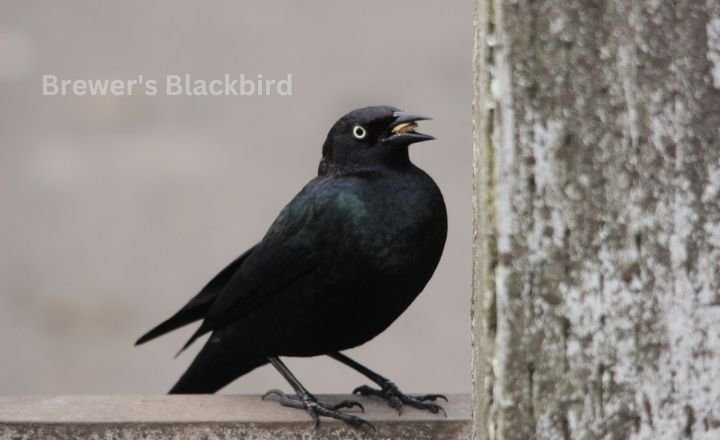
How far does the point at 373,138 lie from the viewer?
7.57 ft

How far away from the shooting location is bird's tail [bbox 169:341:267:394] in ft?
8.18

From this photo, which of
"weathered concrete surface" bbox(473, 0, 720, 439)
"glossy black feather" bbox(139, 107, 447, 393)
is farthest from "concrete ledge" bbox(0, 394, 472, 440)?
"weathered concrete surface" bbox(473, 0, 720, 439)

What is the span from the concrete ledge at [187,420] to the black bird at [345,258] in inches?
6.0

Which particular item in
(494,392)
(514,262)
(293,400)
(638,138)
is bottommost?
(293,400)

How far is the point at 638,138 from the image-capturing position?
105 centimetres

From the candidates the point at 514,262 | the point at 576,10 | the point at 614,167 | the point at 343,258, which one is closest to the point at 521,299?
the point at 514,262

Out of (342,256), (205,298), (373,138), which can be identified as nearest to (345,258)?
(342,256)

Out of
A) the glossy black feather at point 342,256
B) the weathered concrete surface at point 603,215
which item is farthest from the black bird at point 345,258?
the weathered concrete surface at point 603,215

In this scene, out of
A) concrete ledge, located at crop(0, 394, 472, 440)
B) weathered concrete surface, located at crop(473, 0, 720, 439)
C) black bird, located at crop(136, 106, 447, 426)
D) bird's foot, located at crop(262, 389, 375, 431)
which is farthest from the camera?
black bird, located at crop(136, 106, 447, 426)

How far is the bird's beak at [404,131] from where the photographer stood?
2.24 meters

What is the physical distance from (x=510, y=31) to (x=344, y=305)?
49.1 inches

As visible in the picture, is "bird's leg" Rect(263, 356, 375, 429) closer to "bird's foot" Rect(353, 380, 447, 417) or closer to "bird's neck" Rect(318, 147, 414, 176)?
"bird's foot" Rect(353, 380, 447, 417)

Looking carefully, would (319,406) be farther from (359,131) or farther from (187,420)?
(359,131)

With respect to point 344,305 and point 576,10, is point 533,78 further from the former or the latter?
point 344,305
